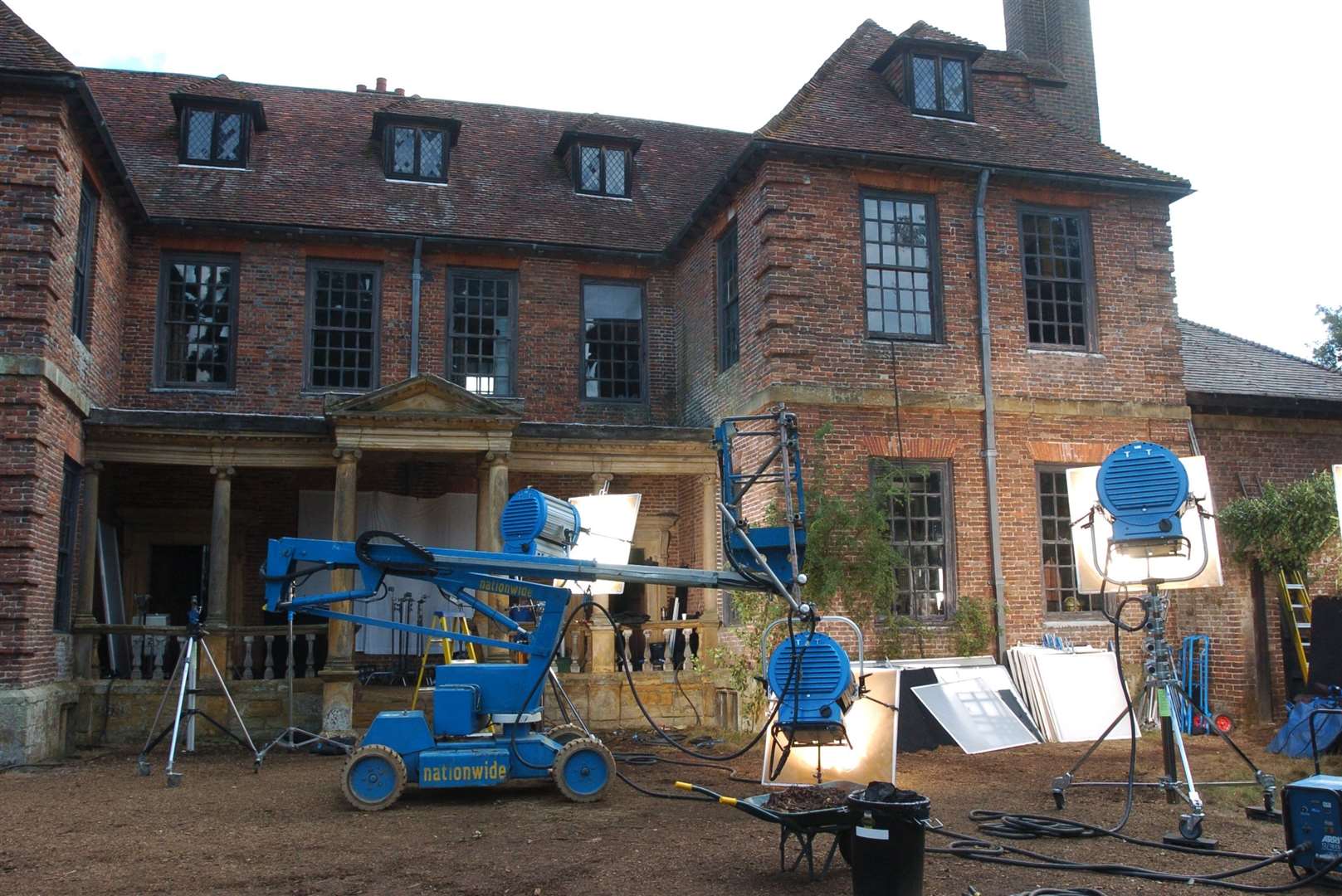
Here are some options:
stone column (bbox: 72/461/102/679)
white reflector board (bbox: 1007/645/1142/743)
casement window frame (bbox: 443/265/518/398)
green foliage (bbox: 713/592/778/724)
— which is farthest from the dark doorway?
white reflector board (bbox: 1007/645/1142/743)

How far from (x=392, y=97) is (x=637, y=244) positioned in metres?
6.14

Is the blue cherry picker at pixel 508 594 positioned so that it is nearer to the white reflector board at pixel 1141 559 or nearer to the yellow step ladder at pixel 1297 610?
the white reflector board at pixel 1141 559

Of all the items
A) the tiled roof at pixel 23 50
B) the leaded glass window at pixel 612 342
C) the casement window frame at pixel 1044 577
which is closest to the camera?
the tiled roof at pixel 23 50

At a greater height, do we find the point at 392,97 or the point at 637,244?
the point at 392,97

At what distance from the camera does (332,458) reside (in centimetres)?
1512

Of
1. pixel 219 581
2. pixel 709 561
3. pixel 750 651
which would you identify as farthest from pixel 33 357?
pixel 750 651

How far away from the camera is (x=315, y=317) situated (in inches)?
667

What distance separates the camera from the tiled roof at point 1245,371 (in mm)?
16141

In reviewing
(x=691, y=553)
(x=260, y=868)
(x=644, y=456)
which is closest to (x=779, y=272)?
(x=644, y=456)

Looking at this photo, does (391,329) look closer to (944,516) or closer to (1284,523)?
(944,516)

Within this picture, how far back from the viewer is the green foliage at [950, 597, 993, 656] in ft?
45.7

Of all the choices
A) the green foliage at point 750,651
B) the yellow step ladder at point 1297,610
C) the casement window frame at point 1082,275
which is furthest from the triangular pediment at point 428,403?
the yellow step ladder at point 1297,610

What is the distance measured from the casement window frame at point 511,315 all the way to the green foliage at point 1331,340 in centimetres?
3306

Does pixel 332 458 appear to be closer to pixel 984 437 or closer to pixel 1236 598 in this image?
pixel 984 437
